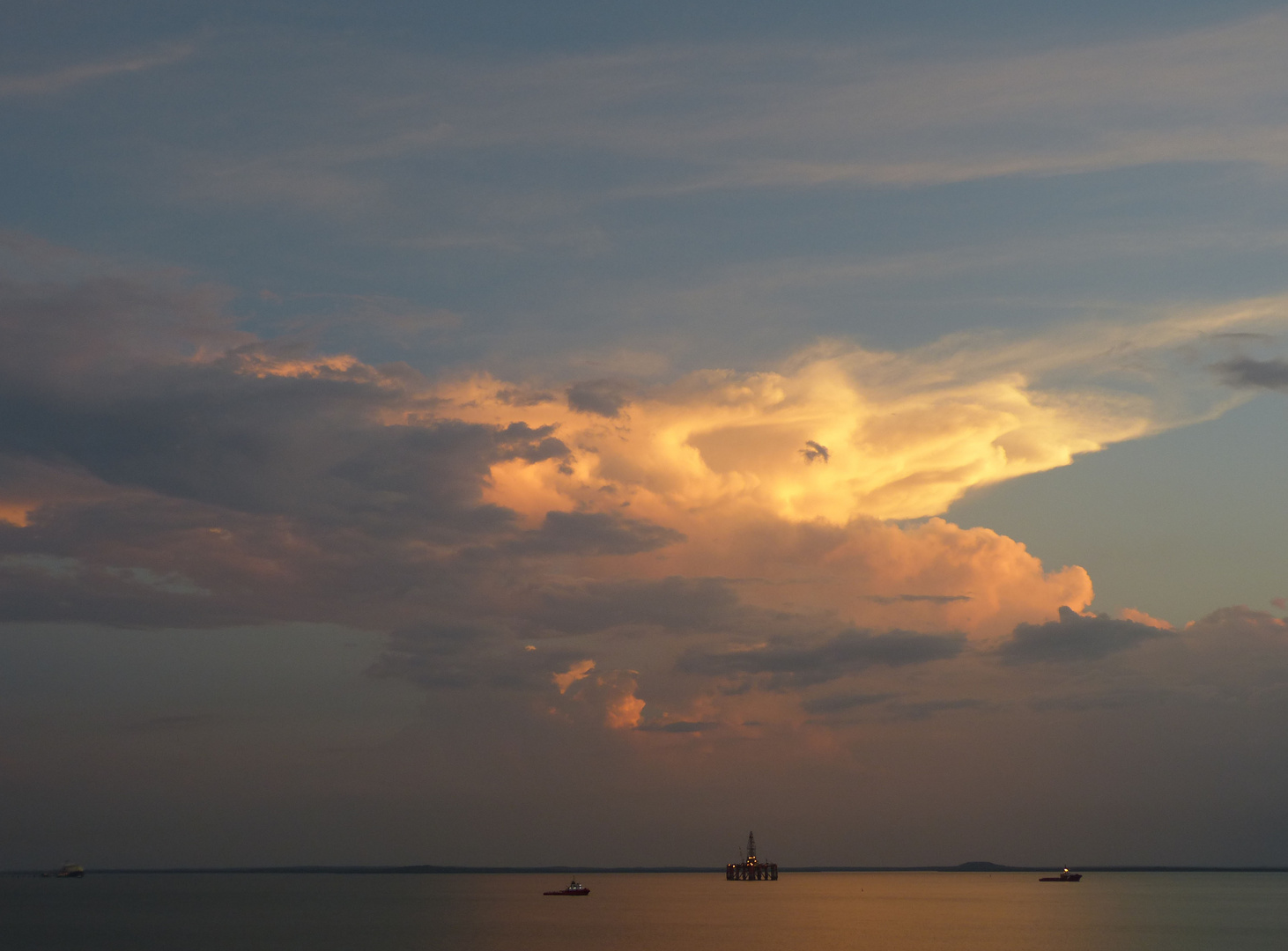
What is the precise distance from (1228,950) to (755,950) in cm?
6596

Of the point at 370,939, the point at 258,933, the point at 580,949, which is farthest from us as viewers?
the point at 258,933

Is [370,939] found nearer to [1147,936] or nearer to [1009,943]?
[1009,943]

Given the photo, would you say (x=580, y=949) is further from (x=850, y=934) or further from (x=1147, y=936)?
(x=1147, y=936)

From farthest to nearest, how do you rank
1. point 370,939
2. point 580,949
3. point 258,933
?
point 258,933 → point 370,939 → point 580,949

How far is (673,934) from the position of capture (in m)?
191

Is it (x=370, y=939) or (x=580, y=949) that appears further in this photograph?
(x=370, y=939)

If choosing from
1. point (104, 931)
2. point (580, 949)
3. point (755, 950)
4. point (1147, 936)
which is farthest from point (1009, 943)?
point (104, 931)

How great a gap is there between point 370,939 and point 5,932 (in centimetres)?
6462

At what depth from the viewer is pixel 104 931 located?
637 feet

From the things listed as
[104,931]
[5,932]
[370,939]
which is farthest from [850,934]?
[5,932]

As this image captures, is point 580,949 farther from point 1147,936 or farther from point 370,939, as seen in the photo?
A: point 1147,936

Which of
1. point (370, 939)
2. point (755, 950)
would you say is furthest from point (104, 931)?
point (755, 950)

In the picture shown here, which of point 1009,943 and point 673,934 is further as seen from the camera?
point 673,934

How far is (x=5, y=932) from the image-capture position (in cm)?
19200
